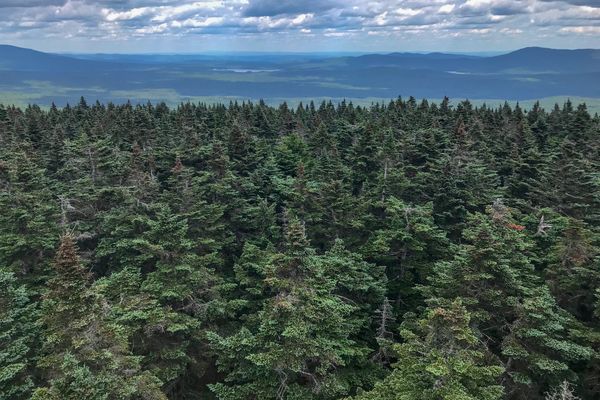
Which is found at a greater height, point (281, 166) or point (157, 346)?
point (281, 166)

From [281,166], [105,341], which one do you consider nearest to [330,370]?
[105,341]

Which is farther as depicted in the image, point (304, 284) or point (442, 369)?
point (304, 284)

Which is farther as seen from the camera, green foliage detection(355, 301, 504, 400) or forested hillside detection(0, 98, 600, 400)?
forested hillside detection(0, 98, 600, 400)

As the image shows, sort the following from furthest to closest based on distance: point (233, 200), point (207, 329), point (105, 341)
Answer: point (233, 200) < point (207, 329) < point (105, 341)

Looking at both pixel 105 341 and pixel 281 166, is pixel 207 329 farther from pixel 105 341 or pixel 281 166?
pixel 281 166

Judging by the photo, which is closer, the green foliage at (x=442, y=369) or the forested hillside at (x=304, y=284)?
the green foliage at (x=442, y=369)

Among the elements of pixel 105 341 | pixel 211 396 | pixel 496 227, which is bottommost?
pixel 211 396

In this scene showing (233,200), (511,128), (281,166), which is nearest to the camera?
(233,200)

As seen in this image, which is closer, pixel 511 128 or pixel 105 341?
pixel 105 341
